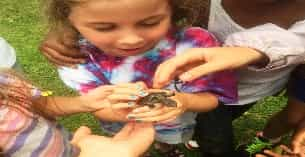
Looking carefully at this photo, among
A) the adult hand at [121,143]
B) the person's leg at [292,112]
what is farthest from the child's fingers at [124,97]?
the person's leg at [292,112]

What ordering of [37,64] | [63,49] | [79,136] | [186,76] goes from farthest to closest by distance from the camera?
[37,64] < [63,49] < [79,136] < [186,76]

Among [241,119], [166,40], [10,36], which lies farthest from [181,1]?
[10,36]

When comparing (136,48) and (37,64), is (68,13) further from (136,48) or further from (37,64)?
(37,64)

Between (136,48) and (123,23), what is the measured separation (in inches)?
4.7

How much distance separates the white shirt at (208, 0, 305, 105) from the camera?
178 cm

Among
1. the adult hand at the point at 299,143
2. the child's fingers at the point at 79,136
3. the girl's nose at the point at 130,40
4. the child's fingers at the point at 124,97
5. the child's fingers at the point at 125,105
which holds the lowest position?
the adult hand at the point at 299,143

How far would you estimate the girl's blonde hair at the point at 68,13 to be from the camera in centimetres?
178

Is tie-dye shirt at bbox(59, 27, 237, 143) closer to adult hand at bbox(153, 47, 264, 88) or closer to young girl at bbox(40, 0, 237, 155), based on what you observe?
young girl at bbox(40, 0, 237, 155)

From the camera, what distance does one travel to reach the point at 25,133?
1.70 metres

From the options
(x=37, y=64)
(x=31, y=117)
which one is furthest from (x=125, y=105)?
(x=37, y=64)

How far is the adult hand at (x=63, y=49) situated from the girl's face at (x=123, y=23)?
0.11m

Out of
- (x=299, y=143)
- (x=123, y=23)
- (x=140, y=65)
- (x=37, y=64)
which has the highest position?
(x=123, y=23)

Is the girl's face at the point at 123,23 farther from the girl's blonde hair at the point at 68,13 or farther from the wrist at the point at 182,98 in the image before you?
the wrist at the point at 182,98

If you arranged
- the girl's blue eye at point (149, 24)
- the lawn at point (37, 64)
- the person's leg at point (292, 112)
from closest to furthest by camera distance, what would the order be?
the girl's blue eye at point (149, 24)
the person's leg at point (292, 112)
the lawn at point (37, 64)
